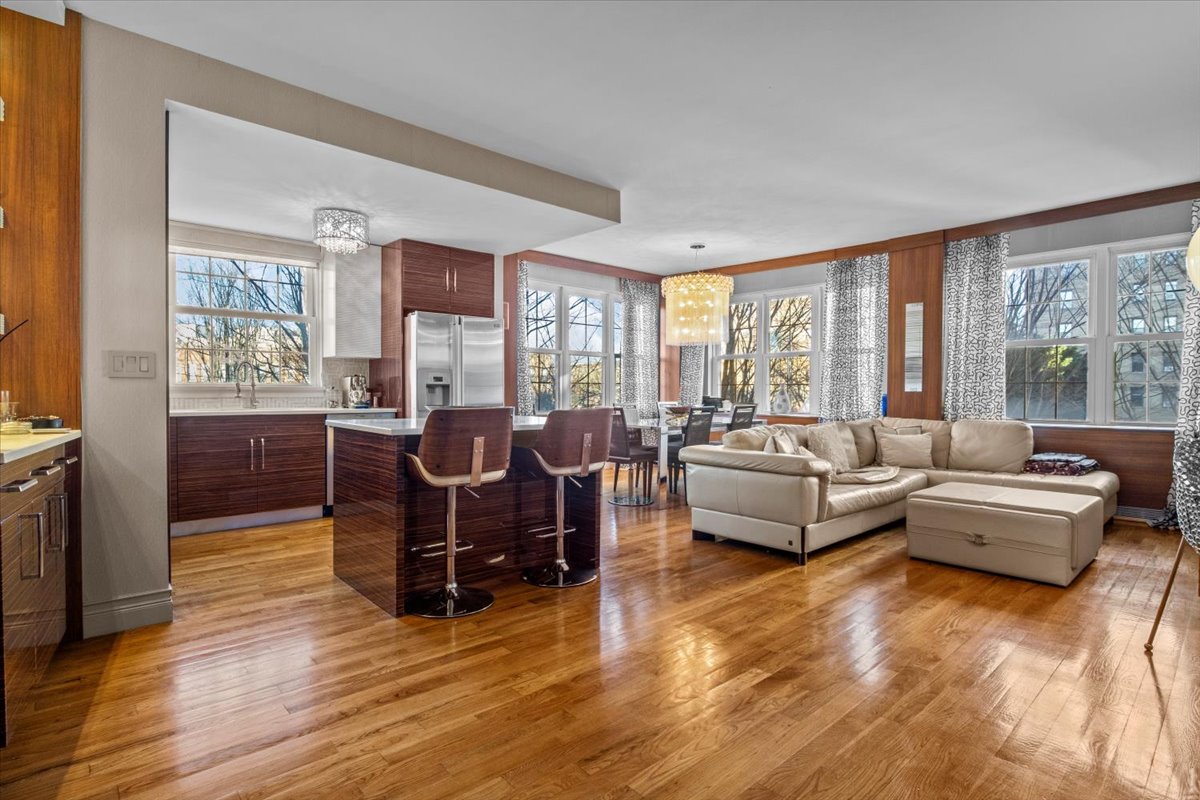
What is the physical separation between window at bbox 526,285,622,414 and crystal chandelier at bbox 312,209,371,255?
2.97 m

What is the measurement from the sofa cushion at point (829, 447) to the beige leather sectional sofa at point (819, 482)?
0.24 feet

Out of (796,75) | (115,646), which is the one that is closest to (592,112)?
(796,75)

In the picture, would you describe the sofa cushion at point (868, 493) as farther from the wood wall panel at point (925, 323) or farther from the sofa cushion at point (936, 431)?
the wood wall panel at point (925, 323)

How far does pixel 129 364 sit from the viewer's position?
276 centimetres

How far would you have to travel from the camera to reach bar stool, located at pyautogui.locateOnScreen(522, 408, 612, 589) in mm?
3254

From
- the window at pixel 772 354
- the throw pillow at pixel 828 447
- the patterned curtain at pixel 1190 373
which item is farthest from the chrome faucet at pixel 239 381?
the patterned curtain at pixel 1190 373

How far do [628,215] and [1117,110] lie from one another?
133 inches

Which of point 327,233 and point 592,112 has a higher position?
point 592,112

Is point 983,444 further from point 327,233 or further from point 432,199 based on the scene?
point 327,233

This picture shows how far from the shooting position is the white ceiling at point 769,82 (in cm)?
261

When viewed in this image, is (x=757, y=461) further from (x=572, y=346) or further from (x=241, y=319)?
(x=241, y=319)

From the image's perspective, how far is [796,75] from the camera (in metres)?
3.07

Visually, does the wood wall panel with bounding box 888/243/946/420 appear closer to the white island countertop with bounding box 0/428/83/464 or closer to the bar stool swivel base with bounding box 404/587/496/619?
the bar stool swivel base with bounding box 404/587/496/619

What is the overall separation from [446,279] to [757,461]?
337cm
